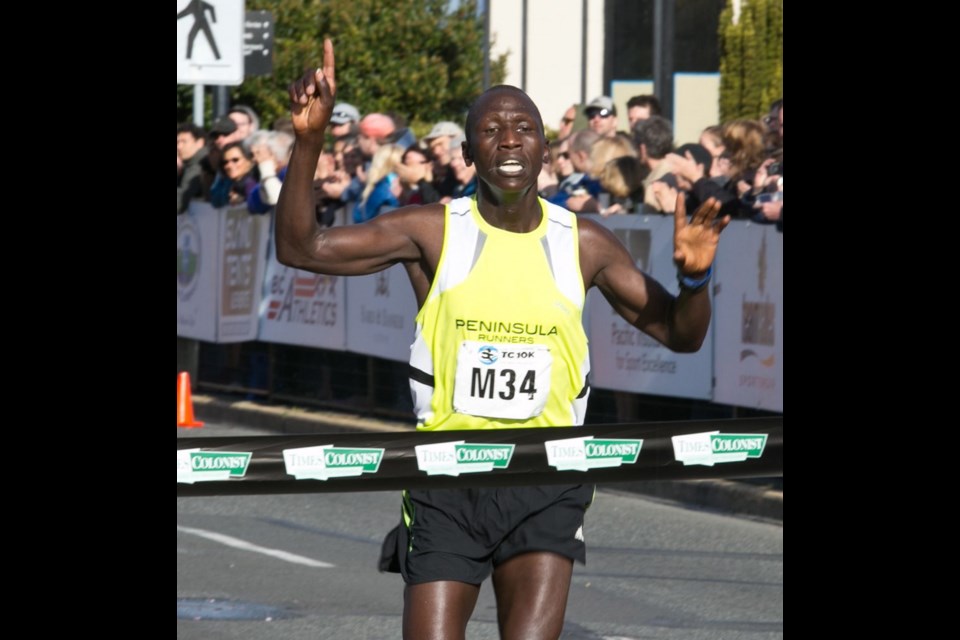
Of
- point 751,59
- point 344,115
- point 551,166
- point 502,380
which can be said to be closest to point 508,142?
point 502,380

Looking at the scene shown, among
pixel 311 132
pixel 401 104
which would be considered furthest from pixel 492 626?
pixel 401 104

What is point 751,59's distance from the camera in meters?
27.5

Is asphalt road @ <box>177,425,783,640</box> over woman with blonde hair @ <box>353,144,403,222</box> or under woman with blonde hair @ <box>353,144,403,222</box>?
under

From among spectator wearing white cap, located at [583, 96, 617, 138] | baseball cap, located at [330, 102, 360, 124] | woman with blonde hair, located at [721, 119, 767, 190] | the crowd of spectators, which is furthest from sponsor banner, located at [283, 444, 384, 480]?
baseball cap, located at [330, 102, 360, 124]

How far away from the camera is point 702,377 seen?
1182 cm

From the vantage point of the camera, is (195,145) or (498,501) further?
(195,145)

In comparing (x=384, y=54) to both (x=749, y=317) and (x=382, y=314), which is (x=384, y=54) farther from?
(x=749, y=317)

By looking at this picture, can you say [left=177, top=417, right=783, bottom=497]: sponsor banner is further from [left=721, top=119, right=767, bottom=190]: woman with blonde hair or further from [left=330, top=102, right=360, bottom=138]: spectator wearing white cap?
→ [left=330, top=102, right=360, bottom=138]: spectator wearing white cap

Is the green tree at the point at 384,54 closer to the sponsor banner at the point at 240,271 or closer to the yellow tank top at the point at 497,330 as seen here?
the sponsor banner at the point at 240,271

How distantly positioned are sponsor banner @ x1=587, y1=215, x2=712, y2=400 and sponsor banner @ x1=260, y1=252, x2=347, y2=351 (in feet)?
9.68

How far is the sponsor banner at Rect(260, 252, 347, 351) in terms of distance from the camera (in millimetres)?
15258

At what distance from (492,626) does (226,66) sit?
9761mm

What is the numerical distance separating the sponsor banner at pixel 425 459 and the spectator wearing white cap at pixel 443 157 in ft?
29.3
